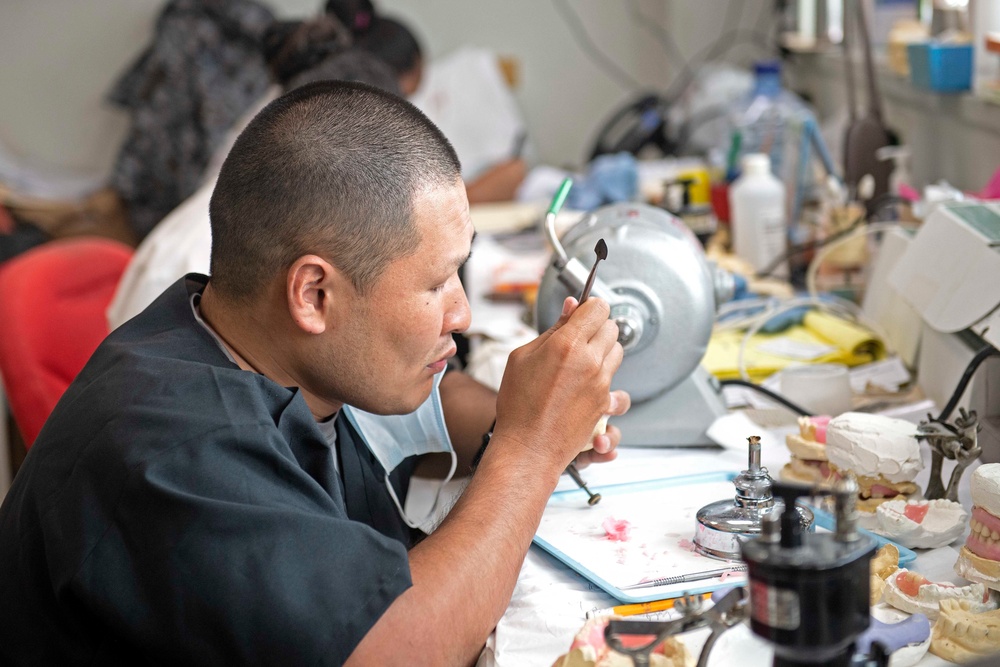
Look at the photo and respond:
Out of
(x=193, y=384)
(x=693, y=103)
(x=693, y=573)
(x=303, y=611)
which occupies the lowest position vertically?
(x=693, y=103)

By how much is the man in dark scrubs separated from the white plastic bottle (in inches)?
37.5

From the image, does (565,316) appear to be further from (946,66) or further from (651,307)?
(946,66)

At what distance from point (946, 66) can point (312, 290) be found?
140 centimetres

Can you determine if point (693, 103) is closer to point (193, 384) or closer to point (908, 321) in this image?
point (908, 321)

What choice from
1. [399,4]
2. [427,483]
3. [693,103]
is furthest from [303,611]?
[399,4]

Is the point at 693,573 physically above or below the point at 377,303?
below

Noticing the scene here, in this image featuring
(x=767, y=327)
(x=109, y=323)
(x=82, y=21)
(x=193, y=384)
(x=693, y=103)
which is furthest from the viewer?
(x=82, y=21)

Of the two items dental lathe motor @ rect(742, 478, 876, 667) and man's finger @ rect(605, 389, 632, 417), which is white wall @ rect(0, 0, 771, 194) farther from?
dental lathe motor @ rect(742, 478, 876, 667)

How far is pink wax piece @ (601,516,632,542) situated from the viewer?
0.97 m

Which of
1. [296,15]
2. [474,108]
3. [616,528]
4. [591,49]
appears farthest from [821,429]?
[296,15]

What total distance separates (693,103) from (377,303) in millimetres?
2438

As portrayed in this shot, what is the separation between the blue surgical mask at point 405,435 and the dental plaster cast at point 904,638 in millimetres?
568

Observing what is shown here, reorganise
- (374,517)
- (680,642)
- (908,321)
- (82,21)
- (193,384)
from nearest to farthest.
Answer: (680,642)
(193,384)
(374,517)
(908,321)
(82,21)

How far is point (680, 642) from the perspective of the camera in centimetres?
69
